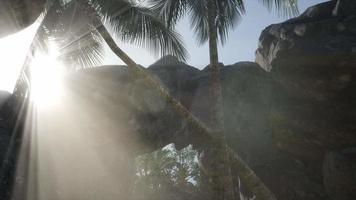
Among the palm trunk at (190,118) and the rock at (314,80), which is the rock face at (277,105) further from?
the palm trunk at (190,118)

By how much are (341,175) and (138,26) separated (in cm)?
865

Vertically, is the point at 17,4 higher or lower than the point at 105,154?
higher

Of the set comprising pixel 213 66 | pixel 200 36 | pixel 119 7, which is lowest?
pixel 213 66

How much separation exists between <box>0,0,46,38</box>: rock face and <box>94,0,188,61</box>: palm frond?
599cm

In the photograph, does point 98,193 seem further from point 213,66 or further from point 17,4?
point 17,4

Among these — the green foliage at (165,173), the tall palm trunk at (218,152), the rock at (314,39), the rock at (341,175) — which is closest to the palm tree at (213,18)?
the tall palm trunk at (218,152)

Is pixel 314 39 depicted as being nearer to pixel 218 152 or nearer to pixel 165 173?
pixel 218 152

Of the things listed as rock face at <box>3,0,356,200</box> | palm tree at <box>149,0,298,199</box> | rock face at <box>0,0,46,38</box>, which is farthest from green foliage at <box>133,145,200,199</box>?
rock face at <box>0,0,46,38</box>

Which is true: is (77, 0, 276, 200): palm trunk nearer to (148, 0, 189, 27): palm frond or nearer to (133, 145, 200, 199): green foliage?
(148, 0, 189, 27): palm frond

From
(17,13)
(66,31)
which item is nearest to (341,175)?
(66,31)

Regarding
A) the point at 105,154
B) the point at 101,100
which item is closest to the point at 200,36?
the point at 101,100

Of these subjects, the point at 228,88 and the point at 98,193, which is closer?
the point at 98,193

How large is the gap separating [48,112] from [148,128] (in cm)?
380

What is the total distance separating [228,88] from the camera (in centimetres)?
1461
